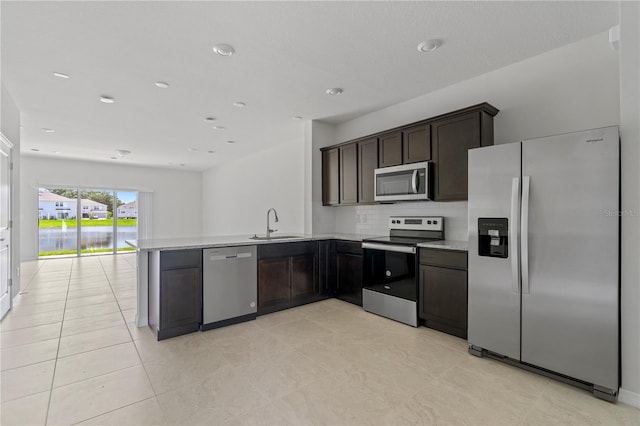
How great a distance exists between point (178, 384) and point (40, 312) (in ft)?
9.41

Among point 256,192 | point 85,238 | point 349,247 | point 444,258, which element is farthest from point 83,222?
point 444,258

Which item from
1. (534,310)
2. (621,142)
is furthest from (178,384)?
(621,142)

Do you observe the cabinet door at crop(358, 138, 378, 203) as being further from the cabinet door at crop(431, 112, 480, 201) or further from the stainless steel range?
the cabinet door at crop(431, 112, 480, 201)

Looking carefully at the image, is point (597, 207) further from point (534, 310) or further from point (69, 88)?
point (69, 88)

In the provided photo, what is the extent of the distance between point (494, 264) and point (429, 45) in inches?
77.9

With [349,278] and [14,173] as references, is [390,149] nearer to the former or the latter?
[349,278]

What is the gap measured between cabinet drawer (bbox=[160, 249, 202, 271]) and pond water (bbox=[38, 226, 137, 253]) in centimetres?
611

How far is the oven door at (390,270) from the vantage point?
10.8 ft

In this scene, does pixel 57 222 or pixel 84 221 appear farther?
pixel 84 221

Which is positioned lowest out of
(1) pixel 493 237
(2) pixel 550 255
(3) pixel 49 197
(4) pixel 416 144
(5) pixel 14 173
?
(2) pixel 550 255

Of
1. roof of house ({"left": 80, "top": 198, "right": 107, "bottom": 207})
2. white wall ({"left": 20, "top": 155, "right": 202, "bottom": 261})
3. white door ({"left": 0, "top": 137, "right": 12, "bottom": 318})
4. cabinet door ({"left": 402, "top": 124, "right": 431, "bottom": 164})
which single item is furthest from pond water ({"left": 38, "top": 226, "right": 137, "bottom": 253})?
cabinet door ({"left": 402, "top": 124, "right": 431, "bottom": 164})

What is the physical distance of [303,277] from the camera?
159 inches

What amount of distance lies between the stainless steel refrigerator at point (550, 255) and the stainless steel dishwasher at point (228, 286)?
228 centimetres

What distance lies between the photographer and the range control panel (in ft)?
11.9
